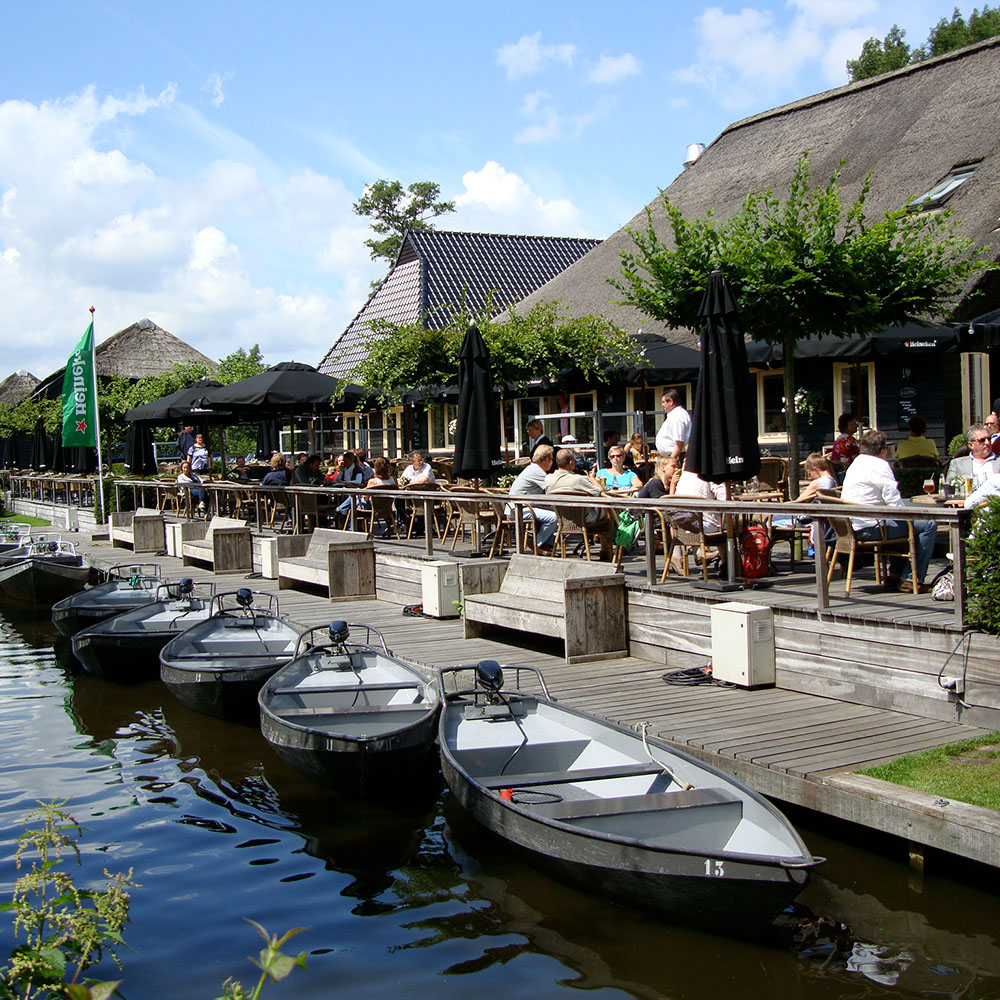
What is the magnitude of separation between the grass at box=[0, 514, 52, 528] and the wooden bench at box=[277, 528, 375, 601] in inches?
729

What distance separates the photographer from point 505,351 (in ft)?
58.7

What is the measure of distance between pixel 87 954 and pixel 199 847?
4827 millimetres

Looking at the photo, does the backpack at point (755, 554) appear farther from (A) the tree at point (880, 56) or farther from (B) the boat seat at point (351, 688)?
(A) the tree at point (880, 56)

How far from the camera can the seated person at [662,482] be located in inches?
447

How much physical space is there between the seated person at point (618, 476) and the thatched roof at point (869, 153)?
12.8 ft

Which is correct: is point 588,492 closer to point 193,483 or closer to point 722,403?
point 722,403

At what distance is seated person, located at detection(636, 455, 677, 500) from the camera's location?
1134 cm

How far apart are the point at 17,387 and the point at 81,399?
41.9m

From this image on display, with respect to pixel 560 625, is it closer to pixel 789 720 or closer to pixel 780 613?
pixel 780 613

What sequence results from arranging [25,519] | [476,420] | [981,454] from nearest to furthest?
[981,454] < [476,420] < [25,519]

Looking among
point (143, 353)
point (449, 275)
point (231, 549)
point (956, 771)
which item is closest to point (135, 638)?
point (231, 549)

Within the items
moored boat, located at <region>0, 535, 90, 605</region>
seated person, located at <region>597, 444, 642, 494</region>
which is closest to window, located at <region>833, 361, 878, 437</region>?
seated person, located at <region>597, 444, 642, 494</region>

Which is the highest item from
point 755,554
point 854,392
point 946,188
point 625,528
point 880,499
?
point 946,188

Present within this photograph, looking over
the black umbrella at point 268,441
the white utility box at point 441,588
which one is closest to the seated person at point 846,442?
the white utility box at point 441,588
